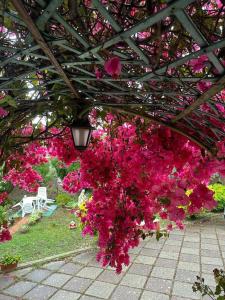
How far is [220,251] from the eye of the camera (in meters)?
5.28

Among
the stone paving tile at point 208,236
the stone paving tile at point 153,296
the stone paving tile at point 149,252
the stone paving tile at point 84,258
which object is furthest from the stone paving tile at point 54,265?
the stone paving tile at point 208,236

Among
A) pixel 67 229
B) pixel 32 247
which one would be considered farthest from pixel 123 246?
pixel 67 229

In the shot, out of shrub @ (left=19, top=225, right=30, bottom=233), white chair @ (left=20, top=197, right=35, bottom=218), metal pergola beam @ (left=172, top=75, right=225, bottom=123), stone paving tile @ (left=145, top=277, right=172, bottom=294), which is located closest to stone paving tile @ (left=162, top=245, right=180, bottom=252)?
stone paving tile @ (left=145, top=277, right=172, bottom=294)

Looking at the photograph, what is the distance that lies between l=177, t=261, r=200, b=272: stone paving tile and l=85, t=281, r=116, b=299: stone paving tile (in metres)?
1.24

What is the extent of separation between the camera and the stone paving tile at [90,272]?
13.9 feet

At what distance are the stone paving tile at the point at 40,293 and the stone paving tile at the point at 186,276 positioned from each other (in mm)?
1718

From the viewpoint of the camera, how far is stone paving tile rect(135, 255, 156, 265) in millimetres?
4715

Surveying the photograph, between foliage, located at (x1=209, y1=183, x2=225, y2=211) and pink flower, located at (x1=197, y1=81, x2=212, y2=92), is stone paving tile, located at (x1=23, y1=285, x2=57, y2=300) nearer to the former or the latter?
pink flower, located at (x1=197, y1=81, x2=212, y2=92)

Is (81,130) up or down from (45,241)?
up

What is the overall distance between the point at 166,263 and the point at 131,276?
A: 0.77 m

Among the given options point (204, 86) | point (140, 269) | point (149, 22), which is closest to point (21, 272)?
point (140, 269)

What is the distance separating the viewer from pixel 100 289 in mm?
3826

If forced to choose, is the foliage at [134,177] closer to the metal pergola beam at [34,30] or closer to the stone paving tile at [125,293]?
the metal pergola beam at [34,30]

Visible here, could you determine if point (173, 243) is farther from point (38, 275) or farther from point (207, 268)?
point (38, 275)
